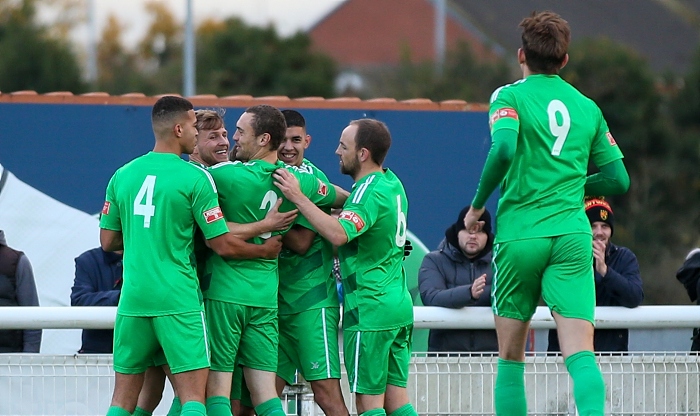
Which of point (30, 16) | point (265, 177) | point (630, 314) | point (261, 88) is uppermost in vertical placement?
point (30, 16)

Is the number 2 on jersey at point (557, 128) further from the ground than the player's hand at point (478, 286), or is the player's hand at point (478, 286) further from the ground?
the number 2 on jersey at point (557, 128)

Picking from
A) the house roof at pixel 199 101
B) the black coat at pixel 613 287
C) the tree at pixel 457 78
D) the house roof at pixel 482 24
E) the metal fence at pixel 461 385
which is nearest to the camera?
the metal fence at pixel 461 385

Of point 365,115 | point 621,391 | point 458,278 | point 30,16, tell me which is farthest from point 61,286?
point 30,16

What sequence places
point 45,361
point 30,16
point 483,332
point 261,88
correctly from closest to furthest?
point 45,361, point 483,332, point 261,88, point 30,16

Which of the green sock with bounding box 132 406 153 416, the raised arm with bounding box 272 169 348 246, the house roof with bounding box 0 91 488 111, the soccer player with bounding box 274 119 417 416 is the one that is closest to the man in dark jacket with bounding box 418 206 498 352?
the soccer player with bounding box 274 119 417 416

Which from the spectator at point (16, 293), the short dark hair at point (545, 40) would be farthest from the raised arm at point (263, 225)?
the spectator at point (16, 293)

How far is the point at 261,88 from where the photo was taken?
32812mm

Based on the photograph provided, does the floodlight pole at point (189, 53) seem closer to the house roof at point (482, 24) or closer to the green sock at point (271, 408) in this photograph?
the green sock at point (271, 408)

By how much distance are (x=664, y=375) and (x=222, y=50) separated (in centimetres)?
2865

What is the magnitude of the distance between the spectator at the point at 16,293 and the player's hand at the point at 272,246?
2691 millimetres

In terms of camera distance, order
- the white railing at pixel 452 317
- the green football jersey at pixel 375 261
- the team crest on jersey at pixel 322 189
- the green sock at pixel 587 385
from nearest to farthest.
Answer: the green sock at pixel 587 385 → the green football jersey at pixel 375 261 → the team crest on jersey at pixel 322 189 → the white railing at pixel 452 317

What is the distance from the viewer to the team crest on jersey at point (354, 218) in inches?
231

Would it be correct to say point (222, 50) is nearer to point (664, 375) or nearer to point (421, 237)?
point (421, 237)

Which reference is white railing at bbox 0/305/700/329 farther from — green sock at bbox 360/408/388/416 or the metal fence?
green sock at bbox 360/408/388/416
